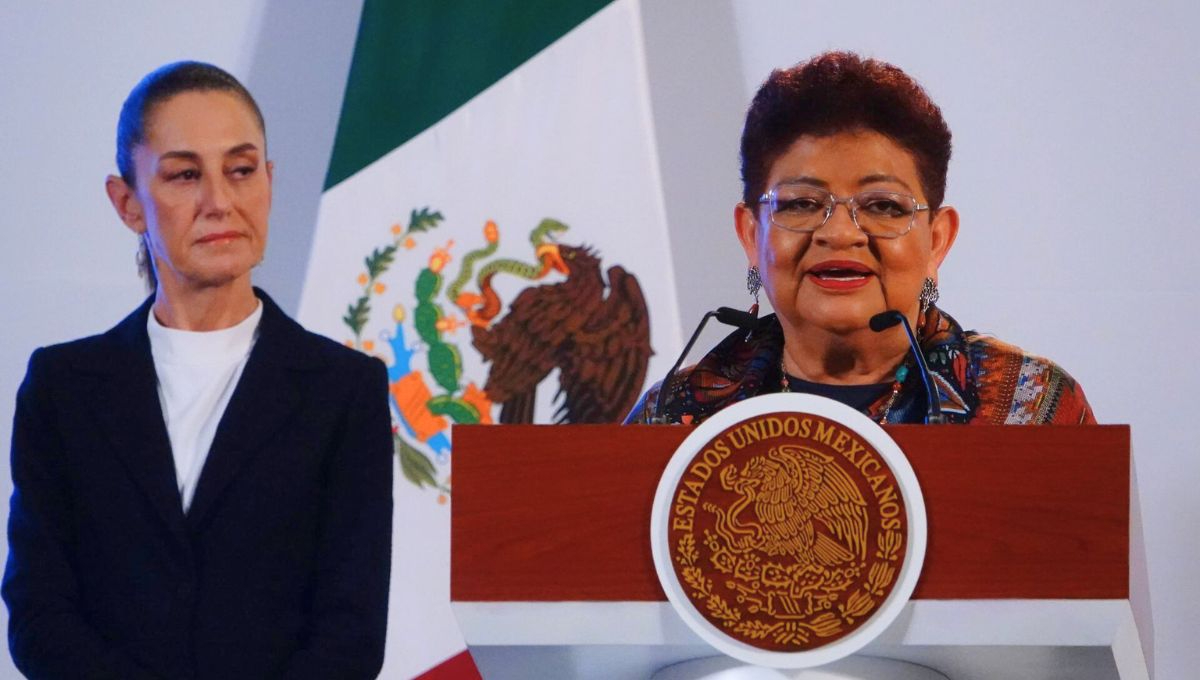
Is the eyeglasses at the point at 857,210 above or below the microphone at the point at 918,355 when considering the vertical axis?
above

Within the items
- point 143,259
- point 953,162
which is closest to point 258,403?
point 143,259

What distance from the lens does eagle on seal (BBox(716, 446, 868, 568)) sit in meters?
1.20

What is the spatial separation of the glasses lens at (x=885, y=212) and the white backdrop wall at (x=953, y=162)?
1.01 m

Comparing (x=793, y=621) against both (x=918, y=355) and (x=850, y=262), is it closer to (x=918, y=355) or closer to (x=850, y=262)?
(x=918, y=355)

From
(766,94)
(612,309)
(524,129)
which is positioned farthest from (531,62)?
(766,94)

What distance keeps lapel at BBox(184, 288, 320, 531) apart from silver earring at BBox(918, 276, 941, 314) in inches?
33.4

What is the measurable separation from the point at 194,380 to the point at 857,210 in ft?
3.12

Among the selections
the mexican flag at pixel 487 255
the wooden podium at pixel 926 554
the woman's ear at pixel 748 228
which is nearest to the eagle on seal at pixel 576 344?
the mexican flag at pixel 487 255

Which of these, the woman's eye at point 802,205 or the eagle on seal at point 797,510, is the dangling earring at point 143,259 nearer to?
the woman's eye at point 802,205

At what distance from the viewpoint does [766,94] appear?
2035 millimetres

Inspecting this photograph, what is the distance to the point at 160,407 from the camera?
78.1 inches

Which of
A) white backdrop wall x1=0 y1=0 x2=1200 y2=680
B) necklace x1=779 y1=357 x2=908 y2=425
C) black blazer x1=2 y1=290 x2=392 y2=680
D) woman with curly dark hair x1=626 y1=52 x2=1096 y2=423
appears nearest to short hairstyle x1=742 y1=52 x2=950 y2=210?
woman with curly dark hair x1=626 y1=52 x2=1096 y2=423

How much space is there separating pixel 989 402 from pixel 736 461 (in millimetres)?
673

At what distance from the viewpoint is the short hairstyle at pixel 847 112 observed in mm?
1955
